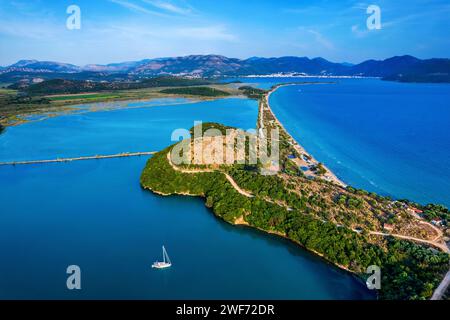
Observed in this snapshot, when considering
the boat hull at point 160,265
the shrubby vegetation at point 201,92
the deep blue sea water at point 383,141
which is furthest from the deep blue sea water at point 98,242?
the shrubby vegetation at point 201,92

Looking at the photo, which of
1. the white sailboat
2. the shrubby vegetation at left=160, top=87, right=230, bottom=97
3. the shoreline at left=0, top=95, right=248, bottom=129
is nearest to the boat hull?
the white sailboat

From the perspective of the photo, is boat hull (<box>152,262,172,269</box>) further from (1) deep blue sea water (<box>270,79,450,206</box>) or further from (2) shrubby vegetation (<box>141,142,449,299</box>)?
(1) deep blue sea water (<box>270,79,450,206</box>)

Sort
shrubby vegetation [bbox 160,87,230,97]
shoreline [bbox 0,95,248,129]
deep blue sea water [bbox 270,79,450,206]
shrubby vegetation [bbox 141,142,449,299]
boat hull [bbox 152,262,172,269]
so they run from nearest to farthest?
1. shrubby vegetation [bbox 141,142,449,299]
2. boat hull [bbox 152,262,172,269]
3. deep blue sea water [bbox 270,79,450,206]
4. shoreline [bbox 0,95,248,129]
5. shrubby vegetation [bbox 160,87,230,97]

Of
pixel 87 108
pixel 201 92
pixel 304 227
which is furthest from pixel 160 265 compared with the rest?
pixel 201 92

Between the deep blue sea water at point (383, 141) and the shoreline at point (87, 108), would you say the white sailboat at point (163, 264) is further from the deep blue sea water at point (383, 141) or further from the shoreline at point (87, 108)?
the shoreline at point (87, 108)

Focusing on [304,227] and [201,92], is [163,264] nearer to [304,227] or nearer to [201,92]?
[304,227]

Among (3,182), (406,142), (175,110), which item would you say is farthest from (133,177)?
(175,110)

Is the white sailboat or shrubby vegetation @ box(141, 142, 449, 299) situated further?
the white sailboat

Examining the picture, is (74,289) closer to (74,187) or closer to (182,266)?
(182,266)
